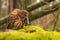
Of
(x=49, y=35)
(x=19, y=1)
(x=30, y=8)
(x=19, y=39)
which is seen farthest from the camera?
(x=19, y=1)

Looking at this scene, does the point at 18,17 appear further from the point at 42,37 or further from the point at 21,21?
the point at 42,37

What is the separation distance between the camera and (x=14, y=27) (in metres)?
3.34

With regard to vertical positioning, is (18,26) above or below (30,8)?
below

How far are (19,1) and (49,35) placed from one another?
552 cm

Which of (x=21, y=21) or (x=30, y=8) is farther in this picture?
(x=30, y=8)

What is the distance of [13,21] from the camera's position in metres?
3.50

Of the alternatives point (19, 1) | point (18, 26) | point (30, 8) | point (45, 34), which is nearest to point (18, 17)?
point (18, 26)

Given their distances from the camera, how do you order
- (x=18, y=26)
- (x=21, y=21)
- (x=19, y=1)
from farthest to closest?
1. (x=19, y=1)
2. (x=21, y=21)
3. (x=18, y=26)

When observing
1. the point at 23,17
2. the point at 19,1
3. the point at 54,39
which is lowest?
the point at 54,39

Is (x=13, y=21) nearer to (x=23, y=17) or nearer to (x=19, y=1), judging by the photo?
(x=23, y=17)

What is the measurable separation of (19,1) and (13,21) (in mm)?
4317

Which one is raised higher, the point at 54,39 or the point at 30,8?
the point at 30,8

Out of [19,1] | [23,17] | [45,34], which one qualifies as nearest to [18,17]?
[23,17]

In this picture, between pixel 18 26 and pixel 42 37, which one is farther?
pixel 18 26
